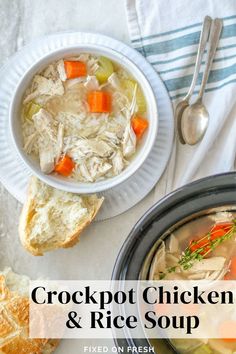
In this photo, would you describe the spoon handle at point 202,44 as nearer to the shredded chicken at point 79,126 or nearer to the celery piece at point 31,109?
the shredded chicken at point 79,126

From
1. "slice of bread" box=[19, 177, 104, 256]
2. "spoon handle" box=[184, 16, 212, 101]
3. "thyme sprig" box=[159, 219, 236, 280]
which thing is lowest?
"thyme sprig" box=[159, 219, 236, 280]

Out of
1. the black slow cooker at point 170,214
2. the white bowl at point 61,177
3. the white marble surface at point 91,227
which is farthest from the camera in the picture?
the white marble surface at point 91,227

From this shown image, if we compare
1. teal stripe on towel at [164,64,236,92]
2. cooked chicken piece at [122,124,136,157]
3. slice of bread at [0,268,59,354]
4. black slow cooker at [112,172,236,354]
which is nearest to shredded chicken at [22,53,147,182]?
cooked chicken piece at [122,124,136,157]

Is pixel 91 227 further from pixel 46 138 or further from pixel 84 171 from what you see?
pixel 46 138

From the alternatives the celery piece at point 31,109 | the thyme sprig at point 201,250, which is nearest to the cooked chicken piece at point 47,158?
the celery piece at point 31,109

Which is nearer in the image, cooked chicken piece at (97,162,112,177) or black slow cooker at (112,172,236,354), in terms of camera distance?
black slow cooker at (112,172,236,354)

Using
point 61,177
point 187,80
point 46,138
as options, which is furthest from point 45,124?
point 187,80

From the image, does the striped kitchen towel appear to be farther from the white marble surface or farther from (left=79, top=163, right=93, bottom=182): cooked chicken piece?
(left=79, top=163, right=93, bottom=182): cooked chicken piece
